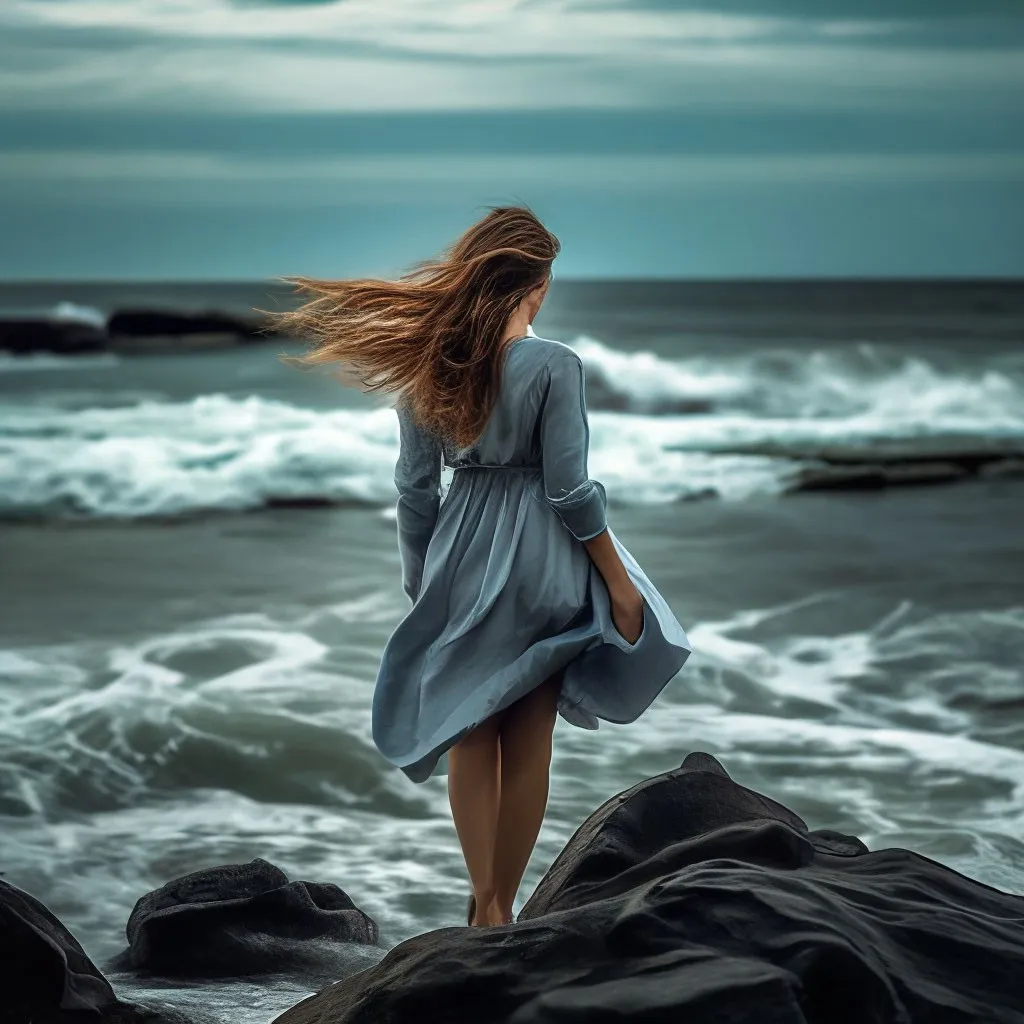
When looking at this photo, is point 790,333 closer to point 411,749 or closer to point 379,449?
point 379,449

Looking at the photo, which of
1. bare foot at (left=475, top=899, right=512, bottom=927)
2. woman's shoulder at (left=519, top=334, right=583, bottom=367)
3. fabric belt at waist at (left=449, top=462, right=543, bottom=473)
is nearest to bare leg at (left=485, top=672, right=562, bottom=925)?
bare foot at (left=475, top=899, right=512, bottom=927)

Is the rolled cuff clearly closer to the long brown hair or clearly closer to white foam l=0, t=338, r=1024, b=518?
the long brown hair

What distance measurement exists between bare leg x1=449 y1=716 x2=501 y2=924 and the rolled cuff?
48 cm

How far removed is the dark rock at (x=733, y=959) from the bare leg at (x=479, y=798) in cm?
62

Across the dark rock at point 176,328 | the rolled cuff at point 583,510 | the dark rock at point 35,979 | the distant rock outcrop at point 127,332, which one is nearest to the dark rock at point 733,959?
the dark rock at point 35,979

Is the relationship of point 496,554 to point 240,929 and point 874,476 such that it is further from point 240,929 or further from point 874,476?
point 874,476

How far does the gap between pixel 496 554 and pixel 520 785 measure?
0.52 m

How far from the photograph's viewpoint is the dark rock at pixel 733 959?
237cm

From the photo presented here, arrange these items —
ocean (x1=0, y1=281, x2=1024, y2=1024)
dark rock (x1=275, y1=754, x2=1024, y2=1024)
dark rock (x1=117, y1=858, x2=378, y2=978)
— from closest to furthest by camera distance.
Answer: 1. dark rock (x1=275, y1=754, x2=1024, y2=1024)
2. dark rock (x1=117, y1=858, x2=378, y2=978)
3. ocean (x1=0, y1=281, x2=1024, y2=1024)

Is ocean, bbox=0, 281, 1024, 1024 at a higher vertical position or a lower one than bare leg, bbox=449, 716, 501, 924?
higher

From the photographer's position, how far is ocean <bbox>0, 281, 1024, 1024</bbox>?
581 cm

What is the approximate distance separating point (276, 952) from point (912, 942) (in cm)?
180

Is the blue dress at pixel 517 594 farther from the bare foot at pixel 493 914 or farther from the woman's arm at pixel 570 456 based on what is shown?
the bare foot at pixel 493 914

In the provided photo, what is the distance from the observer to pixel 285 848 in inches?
225
